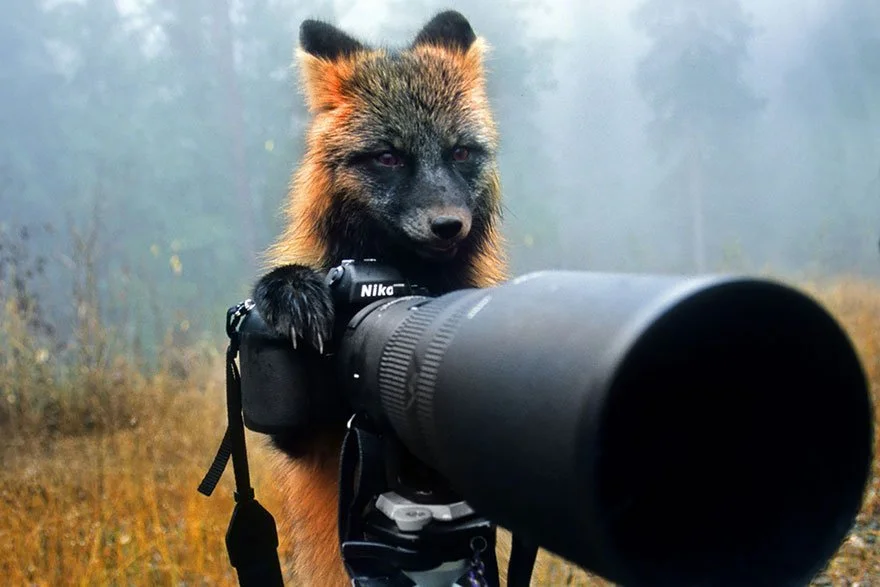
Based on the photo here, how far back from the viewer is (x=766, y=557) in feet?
1.87

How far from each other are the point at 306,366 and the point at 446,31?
Answer: 2.72 feet

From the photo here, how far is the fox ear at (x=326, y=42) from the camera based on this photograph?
1551 millimetres

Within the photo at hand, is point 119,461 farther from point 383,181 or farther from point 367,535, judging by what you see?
point 367,535

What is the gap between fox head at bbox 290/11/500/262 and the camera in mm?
1336

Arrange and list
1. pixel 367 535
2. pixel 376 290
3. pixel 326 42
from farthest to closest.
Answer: pixel 326 42 < pixel 376 290 < pixel 367 535

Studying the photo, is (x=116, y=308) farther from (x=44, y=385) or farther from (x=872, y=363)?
(x=872, y=363)

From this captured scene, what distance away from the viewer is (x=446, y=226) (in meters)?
1.25

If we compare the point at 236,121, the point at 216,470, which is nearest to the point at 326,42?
the point at 216,470

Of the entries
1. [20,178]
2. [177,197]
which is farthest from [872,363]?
[20,178]

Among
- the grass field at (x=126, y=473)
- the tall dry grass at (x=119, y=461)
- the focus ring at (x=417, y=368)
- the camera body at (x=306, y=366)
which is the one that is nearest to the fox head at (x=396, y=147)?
the camera body at (x=306, y=366)

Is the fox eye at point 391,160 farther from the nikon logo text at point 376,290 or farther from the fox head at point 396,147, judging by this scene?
the nikon logo text at point 376,290

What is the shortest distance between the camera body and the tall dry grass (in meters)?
0.90

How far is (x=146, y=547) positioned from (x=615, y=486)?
1.90 m

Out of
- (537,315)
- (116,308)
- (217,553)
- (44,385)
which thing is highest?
(537,315)
